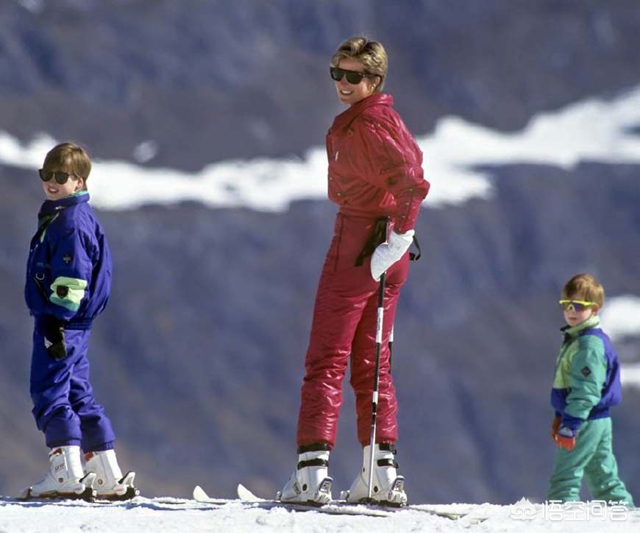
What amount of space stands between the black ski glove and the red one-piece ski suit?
1.41m

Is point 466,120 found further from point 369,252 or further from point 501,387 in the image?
point 369,252

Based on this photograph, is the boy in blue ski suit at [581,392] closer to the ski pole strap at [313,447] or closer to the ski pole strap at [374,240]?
the ski pole strap at [374,240]

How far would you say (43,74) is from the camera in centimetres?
15462

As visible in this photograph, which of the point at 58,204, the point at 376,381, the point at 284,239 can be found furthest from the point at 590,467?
the point at 284,239

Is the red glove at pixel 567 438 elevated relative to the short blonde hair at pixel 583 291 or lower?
lower

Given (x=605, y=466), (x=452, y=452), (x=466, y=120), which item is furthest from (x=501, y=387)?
(x=605, y=466)

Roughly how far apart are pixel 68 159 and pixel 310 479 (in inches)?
92.6

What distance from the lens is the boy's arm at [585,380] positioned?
32.2 ft

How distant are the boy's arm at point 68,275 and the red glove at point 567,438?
3.63 meters

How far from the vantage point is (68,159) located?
27.2 feet

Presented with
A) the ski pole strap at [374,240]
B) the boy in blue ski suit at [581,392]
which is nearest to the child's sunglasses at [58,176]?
the ski pole strap at [374,240]

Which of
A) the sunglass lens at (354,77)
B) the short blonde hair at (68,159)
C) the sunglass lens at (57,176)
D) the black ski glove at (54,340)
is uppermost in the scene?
the sunglass lens at (354,77)

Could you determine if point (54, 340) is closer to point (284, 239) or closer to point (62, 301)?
point (62, 301)

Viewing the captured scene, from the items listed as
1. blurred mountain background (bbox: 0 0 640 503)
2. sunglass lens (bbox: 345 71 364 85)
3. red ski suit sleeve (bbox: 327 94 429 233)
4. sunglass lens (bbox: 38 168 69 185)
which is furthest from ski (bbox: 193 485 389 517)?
blurred mountain background (bbox: 0 0 640 503)
